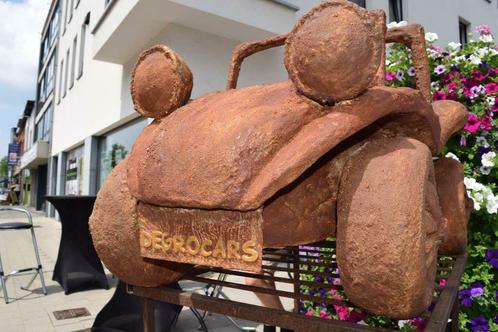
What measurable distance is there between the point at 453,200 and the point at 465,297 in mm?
1037

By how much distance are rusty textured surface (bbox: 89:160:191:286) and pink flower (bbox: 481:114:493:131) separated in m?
1.92

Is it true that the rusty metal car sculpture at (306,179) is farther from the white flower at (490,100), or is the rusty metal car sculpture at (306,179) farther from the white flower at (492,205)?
the white flower at (490,100)

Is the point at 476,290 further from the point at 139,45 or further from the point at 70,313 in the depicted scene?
the point at 139,45

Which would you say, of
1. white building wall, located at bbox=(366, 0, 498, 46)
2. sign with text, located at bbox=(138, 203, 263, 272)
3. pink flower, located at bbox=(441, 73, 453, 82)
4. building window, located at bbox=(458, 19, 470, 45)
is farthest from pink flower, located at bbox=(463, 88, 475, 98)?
building window, located at bbox=(458, 19, 470, 45)

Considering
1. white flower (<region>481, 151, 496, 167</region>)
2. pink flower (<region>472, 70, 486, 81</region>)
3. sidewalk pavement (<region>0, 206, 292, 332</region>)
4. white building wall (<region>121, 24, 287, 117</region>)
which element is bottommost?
sidewalk pavement (<region>0, 206, 292, 332</region>)

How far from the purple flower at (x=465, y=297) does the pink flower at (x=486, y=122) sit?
888mm

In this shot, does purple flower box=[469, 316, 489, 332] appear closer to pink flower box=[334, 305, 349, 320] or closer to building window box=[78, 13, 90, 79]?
pink flower box=[334, 305, 349, 320]

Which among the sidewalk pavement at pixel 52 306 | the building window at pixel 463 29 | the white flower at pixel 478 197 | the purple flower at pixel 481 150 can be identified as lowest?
the sidewalk pavement at pixel 52 306

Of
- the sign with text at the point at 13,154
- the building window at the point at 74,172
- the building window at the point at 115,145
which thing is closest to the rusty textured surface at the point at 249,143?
the building window at the point at 115,145

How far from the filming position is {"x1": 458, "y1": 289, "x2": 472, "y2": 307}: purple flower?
6.26ft

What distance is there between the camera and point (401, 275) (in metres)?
0.65

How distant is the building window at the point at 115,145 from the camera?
6.87 metres

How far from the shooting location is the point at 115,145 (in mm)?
7812

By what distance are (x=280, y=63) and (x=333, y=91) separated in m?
5.28
